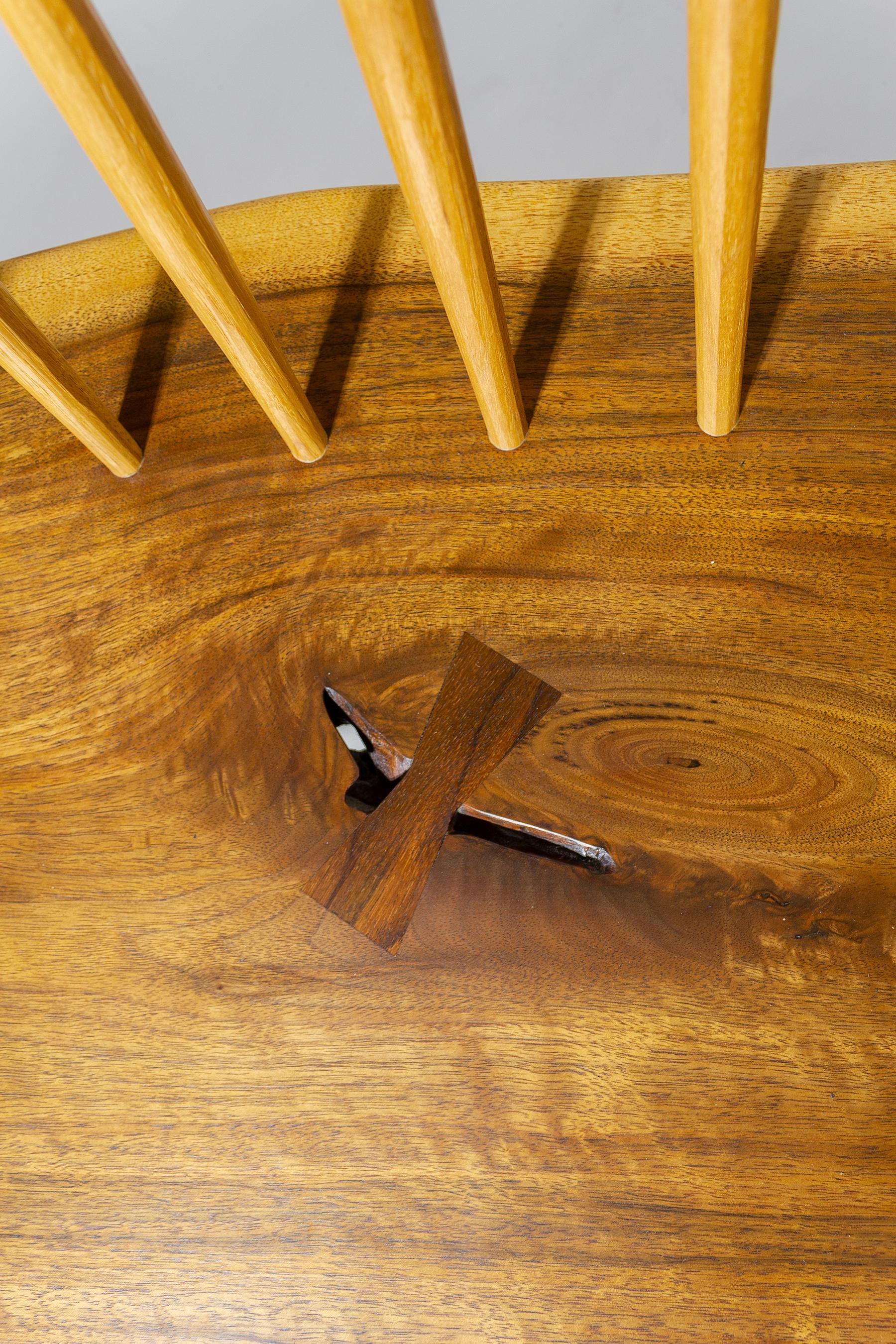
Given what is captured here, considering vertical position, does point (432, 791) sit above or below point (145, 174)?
below

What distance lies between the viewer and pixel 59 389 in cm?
28

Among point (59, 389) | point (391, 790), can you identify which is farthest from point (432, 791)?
point (59, 389)

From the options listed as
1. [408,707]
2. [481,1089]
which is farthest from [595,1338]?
[408,707]

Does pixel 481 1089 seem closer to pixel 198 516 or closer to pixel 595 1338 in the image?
pixel 595 1338

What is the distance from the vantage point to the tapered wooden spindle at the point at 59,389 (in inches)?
10.2

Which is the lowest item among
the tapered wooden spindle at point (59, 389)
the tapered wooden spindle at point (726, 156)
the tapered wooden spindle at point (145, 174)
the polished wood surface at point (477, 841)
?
the polished wood surface at point (477, 841)

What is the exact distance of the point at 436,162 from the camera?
0.64ft

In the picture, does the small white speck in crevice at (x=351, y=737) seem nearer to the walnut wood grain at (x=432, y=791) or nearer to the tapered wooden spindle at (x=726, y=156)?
the walnut wood grain at (x=432, y=791)

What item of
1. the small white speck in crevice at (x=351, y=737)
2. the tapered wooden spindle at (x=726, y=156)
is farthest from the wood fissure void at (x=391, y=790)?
the tapered wooden spindle at (x=726, y=156)

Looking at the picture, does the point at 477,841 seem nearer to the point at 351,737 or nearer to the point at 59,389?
the point at 351,737

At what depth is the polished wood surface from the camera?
27 centimetres

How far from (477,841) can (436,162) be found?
172 mm

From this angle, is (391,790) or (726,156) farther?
(391,790)

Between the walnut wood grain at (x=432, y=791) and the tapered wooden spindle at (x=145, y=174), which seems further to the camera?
the walnut wood grain at (x=432, y=791)
